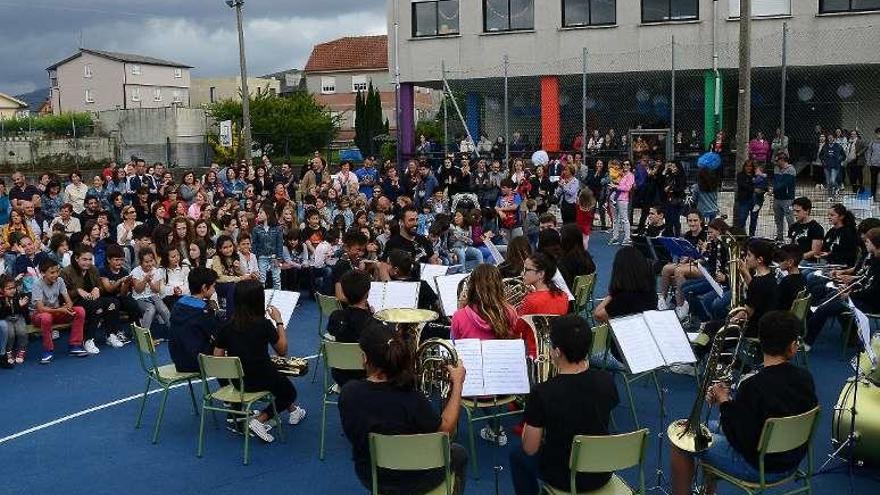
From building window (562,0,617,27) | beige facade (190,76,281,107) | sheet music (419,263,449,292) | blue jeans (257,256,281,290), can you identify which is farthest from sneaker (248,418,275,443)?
beige facade (190,76,281,107)

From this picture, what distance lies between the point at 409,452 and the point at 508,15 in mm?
23675

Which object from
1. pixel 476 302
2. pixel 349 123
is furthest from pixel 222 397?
pixel 349 123

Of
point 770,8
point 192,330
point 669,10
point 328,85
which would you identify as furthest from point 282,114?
point 192,330

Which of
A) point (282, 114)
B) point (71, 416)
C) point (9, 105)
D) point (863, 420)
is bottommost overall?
point (71, 416)

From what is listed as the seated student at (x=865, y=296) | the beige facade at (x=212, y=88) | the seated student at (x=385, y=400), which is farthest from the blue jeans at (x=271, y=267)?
the beige facade at (x=212, y=88)

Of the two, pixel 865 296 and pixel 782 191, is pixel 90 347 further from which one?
pixel 782 191

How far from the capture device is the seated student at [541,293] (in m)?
6.99

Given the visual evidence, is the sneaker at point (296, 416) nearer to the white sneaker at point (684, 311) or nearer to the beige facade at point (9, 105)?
the white sneaker at point (684, 311)

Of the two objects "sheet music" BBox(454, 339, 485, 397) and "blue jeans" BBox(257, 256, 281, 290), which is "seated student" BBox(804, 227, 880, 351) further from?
"blue jeans" BBox(257, 256, 281, 290)

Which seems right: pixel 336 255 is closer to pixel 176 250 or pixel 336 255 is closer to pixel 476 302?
pixel 176 250

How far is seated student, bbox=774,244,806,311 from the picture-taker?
8.17 m

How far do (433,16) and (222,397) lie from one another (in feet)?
73.0

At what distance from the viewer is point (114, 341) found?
1044 centimetres

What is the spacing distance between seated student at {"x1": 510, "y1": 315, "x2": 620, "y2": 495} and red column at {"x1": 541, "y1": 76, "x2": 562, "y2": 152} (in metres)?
21.8
